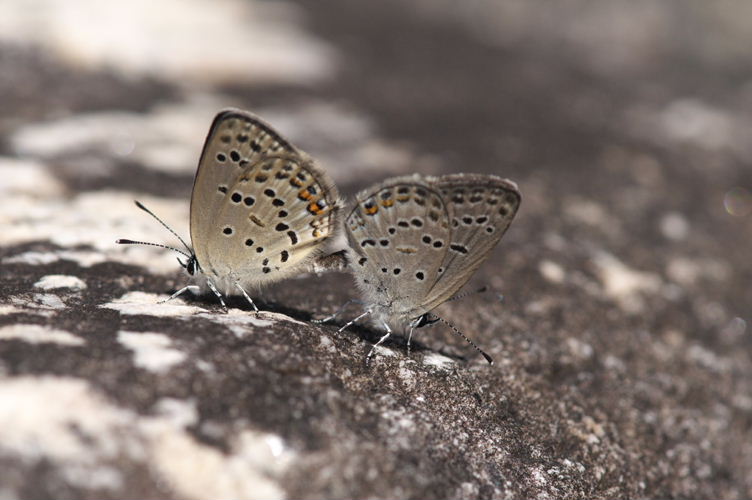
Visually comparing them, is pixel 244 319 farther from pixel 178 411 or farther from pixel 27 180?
pixel 27 180

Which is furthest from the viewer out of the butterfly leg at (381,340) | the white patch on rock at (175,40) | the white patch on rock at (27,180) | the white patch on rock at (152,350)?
the white patch on rock at (175,40)

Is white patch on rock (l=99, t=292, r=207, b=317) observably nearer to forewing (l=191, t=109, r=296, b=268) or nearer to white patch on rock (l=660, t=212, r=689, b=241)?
forewing (l=191, t=109, r=296, b=268)

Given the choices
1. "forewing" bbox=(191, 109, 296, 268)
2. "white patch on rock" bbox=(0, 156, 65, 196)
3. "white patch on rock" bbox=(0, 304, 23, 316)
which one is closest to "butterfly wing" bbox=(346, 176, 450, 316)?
"forewing" bbox=(191, 109, 296, 268)

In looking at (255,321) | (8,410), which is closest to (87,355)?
(8,410)

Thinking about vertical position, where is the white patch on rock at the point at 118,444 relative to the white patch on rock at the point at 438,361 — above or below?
above

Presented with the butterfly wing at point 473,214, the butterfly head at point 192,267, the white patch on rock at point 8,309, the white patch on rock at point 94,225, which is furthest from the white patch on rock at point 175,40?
the butterfly wing at point 473,214

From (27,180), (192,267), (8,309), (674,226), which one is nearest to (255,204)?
(192,267)

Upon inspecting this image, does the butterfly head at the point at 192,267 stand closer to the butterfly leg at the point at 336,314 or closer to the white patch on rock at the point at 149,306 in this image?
the white patch on rock at the point at 149,306
